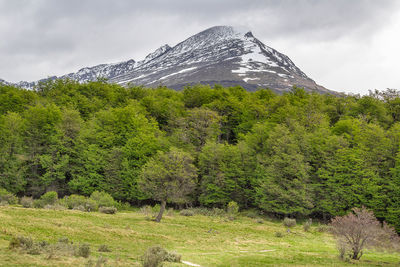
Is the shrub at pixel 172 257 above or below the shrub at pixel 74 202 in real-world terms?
above

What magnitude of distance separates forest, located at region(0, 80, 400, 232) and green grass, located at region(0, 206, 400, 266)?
10.6 meters

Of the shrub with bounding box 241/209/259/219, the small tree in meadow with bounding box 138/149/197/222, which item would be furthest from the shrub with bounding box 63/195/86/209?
the shrub with bounding box 241/209/259/219

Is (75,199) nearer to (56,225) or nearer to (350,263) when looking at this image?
(56,225)

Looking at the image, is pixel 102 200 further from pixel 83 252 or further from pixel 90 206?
pixel 83 252

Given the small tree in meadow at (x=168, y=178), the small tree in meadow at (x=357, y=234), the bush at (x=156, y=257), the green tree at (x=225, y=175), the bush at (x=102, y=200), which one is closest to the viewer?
the bush at (x=156, y=257)

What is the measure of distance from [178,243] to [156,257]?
11.3 meters

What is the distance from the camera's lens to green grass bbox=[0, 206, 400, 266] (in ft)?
50.3

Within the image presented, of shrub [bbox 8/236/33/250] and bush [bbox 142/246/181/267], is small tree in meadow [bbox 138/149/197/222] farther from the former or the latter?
shrub [bbox 8/236/33/250]

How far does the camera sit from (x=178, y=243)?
2314cm

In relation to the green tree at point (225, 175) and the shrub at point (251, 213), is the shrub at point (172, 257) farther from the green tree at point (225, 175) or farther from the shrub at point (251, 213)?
the green tree at point (225, 175)

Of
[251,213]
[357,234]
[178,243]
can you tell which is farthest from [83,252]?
[251,213]

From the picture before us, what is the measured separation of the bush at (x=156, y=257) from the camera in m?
12.0

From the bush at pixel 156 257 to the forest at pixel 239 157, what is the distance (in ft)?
62.0

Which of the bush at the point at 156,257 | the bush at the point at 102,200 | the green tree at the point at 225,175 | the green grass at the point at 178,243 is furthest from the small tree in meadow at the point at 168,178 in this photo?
the bush at the point at 156,257
